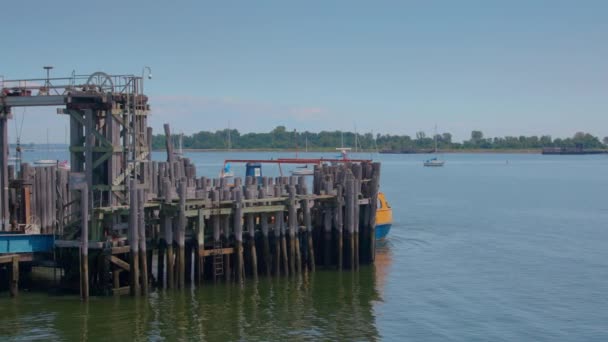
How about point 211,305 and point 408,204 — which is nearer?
point 211,305

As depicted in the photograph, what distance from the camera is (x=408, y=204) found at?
78.1m

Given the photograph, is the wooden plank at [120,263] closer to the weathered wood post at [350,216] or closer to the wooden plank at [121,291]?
the wooden plank at [121,291]

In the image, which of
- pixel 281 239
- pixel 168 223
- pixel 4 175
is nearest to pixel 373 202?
pixel 281 239

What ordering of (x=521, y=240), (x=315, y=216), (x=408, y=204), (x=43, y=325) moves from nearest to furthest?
(x=43, y=325) → (x=315, y=216) → (x=521, y=240) → (x=408, y=204)

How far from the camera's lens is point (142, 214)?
27969 millimetres

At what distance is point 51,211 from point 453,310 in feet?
50.6

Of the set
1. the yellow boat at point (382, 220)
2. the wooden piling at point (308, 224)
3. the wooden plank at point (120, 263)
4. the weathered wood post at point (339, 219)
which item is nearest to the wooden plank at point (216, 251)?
the wooden plank at point (120, 263)

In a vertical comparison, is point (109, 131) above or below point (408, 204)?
above

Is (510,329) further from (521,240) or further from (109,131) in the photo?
(521,240)

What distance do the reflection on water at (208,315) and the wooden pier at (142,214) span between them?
0.75 meters

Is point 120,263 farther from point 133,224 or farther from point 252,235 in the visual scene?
point 252,235

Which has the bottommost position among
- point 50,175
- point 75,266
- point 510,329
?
point 510,329

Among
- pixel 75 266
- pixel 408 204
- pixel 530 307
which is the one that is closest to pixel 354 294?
pixel 530 307

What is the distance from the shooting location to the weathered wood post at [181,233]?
29078 mm
